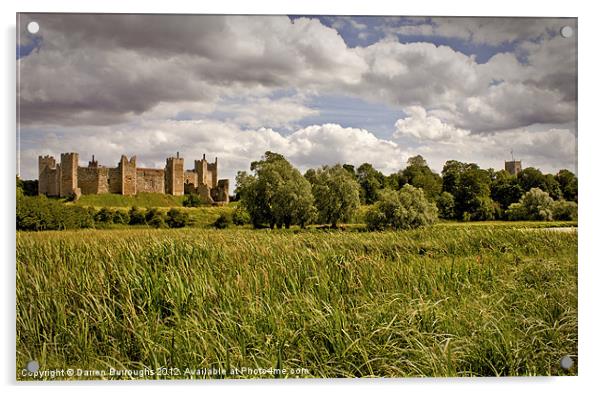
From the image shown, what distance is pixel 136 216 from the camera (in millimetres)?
4766

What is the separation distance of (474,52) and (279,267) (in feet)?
9.03

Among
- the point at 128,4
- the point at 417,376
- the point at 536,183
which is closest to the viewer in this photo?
the point at 417,376

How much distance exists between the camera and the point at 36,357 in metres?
4.20

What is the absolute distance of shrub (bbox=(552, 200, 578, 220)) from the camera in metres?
4.68

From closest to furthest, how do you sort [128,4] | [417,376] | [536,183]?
1. [417,376]
2. [128,4]
3. [536,183]

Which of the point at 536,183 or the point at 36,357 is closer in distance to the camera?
the point at 36,357

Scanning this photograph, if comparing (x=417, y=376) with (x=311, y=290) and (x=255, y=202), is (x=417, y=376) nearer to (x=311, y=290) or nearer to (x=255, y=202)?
(x=311, y=290)

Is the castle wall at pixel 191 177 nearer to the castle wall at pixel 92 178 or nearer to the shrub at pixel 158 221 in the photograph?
the shrub at pixel 158 221

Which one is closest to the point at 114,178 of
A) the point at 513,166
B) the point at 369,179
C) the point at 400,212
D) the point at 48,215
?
the point at 48,215

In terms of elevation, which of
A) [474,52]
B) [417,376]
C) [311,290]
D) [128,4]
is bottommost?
[417,376]

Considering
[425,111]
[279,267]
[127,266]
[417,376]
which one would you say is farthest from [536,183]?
[127,266]

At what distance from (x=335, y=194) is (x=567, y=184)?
222cm

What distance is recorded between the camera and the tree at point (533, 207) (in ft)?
15.5

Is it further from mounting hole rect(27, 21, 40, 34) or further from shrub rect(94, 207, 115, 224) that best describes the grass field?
mounting hole rect(27, 21, 40, 34)
